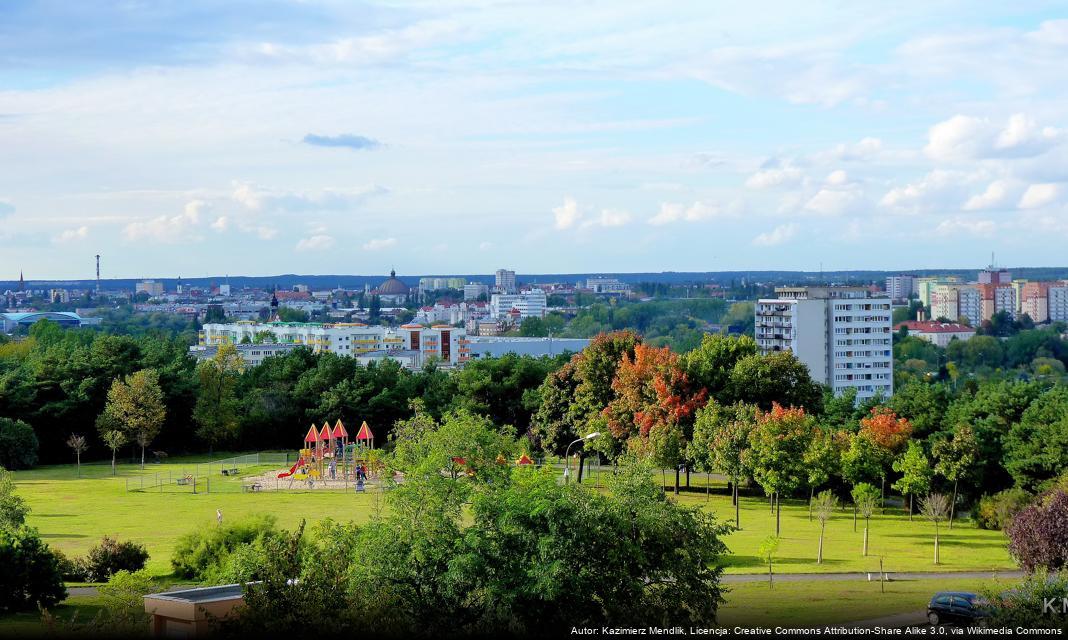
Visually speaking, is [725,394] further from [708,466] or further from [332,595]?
[332,595]

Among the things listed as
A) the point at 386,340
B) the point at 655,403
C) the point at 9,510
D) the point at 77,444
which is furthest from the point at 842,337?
the point at 9,510

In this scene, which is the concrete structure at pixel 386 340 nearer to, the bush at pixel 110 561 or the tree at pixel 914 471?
the tree at pixel 914 471

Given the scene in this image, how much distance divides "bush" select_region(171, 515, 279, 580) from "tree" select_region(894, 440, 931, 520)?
19.9 metres

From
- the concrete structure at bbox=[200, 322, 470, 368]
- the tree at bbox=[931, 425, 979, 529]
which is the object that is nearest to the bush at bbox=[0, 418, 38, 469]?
the tree at bbox=[931, 425, 979, 529]

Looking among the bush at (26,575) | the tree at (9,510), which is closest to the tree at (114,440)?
the tree at (9,510)

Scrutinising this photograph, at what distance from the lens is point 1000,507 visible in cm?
3588

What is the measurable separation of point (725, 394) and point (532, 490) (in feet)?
81.4

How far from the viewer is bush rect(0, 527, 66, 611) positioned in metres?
24.9

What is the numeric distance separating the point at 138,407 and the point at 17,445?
5.43 meters

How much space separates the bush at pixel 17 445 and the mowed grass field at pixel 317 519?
202 centimetres

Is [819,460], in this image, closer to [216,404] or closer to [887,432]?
[887,432]

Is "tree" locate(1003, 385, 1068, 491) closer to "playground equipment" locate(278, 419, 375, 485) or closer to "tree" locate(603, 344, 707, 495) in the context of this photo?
"tree" locate(603, 344, 707, 495)

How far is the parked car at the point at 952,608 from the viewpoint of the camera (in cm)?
2308

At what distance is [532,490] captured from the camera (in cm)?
2173
